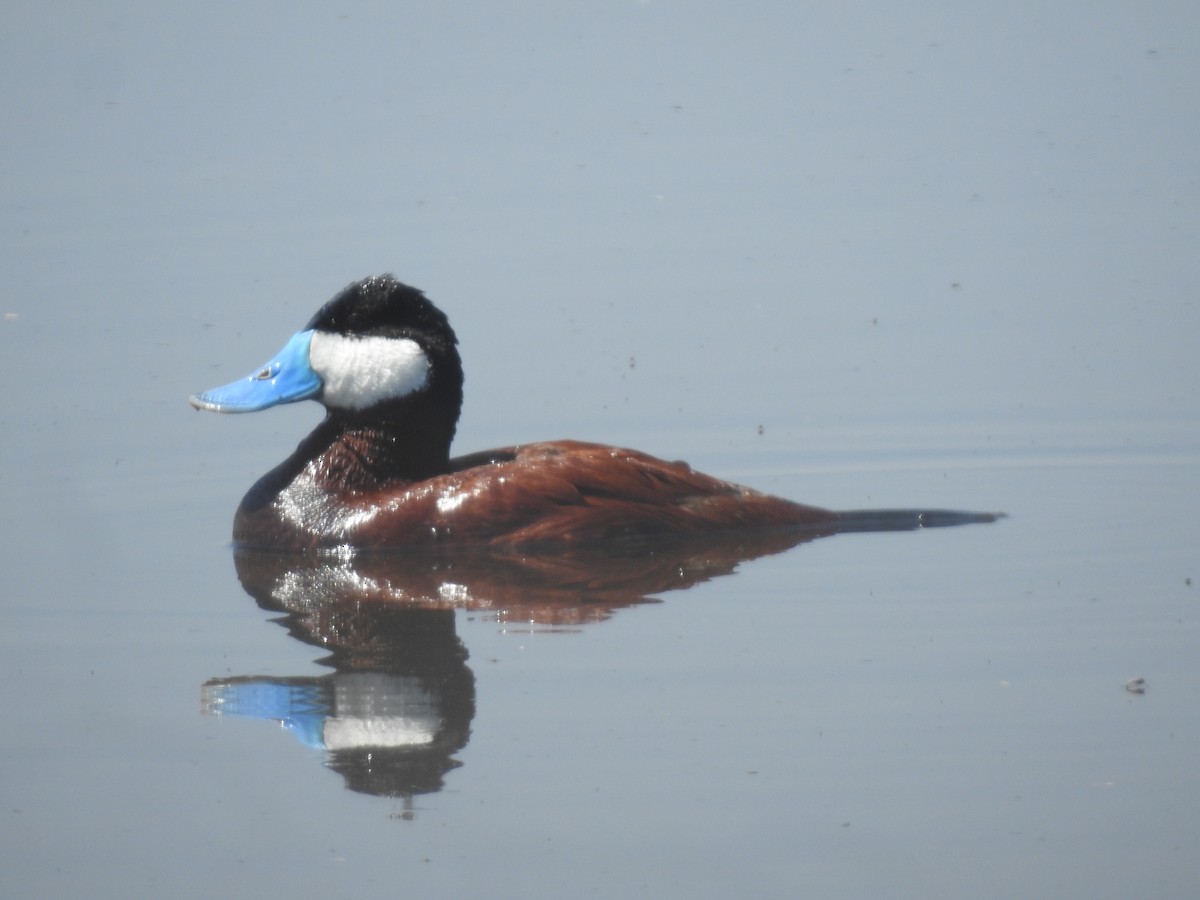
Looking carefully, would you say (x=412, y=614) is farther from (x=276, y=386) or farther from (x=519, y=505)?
(x=276, y=386)

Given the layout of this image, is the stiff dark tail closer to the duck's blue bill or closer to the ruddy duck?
the ruddy duck

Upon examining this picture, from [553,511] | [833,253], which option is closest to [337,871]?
[553,511]

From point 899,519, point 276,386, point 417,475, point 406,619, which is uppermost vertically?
point 276,386

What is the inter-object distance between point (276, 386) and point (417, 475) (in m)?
0.78

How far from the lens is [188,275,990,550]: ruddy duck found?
846 cm

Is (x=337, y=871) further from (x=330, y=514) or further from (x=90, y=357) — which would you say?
(x=90, y=357)

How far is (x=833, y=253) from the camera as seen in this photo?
1244 centimetres

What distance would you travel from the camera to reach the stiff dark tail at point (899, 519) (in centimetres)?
865

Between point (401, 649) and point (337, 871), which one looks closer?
point (337, 871)

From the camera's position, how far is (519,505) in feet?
27.7

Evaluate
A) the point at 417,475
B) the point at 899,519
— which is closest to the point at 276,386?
the point at 417,475

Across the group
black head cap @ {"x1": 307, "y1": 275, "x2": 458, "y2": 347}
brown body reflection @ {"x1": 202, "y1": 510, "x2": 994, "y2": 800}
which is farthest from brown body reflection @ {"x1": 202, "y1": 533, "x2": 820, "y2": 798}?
black head cap @ {"x1": 307, "y1": 275, "x2": 458, "y2": 347}

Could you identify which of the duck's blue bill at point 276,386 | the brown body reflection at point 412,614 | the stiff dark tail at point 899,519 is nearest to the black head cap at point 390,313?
the duck's blue bill at point 276,386

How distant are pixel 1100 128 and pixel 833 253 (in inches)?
140
